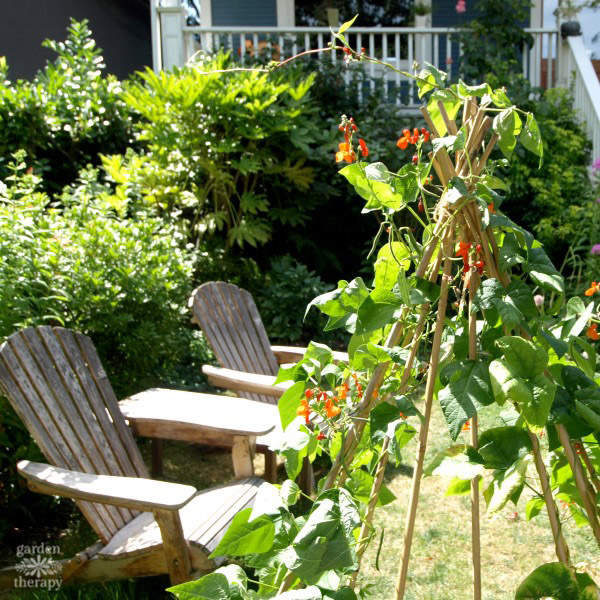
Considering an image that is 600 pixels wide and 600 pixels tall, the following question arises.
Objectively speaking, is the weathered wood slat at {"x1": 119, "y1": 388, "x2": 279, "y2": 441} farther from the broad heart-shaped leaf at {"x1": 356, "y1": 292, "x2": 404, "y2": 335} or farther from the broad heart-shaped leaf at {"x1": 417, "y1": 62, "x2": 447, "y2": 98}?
the broad heart-shaped leaf at {"x1": 417, "y1": 62, "x2": 447, "y2": 98}

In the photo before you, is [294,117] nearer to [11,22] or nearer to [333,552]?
[333,552]

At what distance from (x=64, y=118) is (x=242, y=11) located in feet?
16.1

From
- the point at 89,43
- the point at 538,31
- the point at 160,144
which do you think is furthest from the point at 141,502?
the point at 538,31

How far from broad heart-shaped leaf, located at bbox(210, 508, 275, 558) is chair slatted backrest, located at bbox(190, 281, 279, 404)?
2.69m

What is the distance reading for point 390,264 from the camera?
181 cm

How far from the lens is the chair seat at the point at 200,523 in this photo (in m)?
2.73

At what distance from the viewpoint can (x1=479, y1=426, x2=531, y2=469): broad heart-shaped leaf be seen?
172cm

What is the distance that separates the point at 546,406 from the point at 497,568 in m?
2.05

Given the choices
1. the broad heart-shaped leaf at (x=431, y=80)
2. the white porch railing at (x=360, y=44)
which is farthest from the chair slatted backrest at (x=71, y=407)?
the white porch railing at (x=360, y=44)

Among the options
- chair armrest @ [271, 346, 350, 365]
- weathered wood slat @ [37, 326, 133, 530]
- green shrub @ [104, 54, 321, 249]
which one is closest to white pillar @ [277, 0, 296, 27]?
green shrub @ [104, 54, 321, 249]

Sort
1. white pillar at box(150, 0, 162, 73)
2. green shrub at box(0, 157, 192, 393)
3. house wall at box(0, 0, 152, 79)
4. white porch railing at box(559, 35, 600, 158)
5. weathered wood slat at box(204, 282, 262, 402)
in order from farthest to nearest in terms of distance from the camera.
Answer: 1. house wall at box(0, 0, 152, 79)
2. white pillar at box(150, 0, 162, 73)
3. white porch railing at box(559, 35, 600, 158)
4. weathered wood slat at box(204, 282, 262, 402)
5. green shrub at box(0, 157, 192, 393)

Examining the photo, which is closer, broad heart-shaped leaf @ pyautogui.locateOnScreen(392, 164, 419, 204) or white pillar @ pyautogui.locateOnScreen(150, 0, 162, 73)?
broad heart-shaped leaf @ pyautogui.locateOnScreen(392, 164, 419, 204)

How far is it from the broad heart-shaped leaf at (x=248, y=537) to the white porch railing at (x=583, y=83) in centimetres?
756

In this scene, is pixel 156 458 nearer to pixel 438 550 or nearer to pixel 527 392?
pixel 438 550
